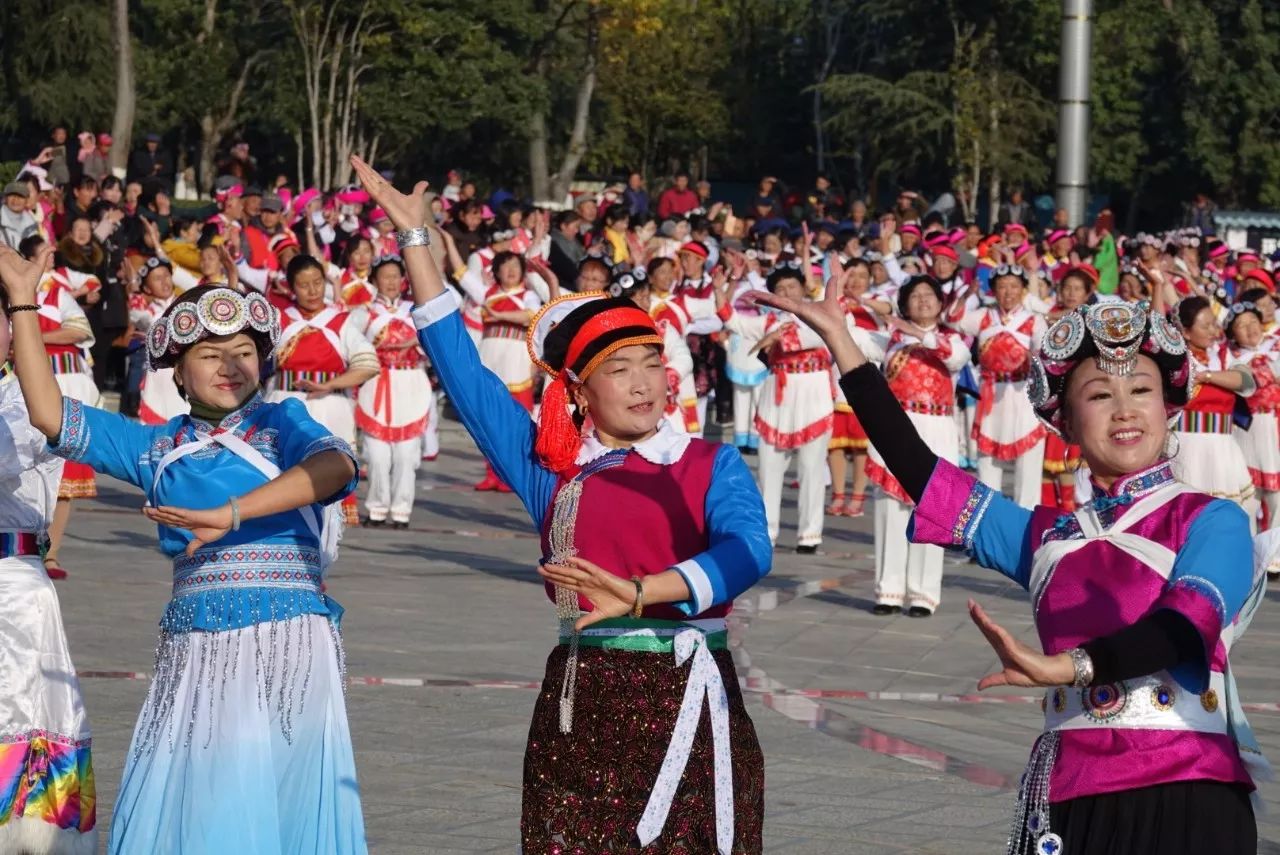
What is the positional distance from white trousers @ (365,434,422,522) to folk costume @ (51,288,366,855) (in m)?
9.55

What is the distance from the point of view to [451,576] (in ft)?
42.7

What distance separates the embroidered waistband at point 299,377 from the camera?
44.3 feet

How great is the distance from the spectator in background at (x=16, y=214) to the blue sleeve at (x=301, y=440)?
15174 mm

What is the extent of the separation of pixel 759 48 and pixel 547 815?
2227 inches

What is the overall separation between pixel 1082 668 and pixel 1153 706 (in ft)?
0.93

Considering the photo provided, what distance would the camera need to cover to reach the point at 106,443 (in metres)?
5.54

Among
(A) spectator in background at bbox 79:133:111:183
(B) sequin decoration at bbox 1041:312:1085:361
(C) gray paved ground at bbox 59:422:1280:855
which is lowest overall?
(C) gray paved ground at bbox 59:422:1280:855

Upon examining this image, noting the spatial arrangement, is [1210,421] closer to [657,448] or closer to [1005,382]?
[1005,382]

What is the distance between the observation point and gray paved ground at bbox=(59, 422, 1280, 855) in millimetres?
7281

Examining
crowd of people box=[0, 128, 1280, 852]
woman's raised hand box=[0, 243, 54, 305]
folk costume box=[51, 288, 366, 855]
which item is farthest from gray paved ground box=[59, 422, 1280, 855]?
woman's raised hand box=[0, 243, 54, 305]

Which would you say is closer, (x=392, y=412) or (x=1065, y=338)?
(x=1065, y=338)

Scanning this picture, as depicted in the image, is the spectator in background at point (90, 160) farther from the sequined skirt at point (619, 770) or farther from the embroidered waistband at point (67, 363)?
the sequined skirt at point (619, 770)

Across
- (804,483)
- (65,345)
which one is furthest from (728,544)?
(804,483)

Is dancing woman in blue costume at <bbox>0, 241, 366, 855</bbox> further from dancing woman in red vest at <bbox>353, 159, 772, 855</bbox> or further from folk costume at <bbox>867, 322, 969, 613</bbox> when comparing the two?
folk costume at <bbox>867, 322, 969, 613</bbox>
